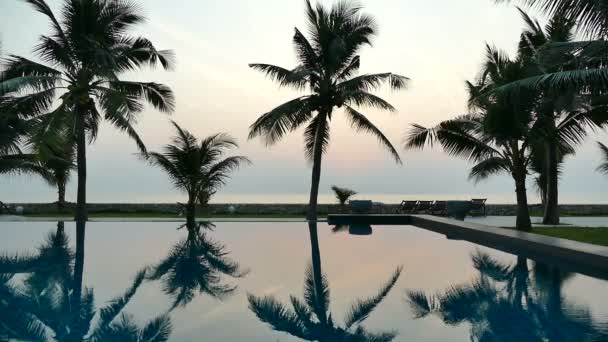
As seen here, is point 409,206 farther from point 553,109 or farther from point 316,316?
point 316,316

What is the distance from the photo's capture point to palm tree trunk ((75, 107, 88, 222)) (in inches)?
545

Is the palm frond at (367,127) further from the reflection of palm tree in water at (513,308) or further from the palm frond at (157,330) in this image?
the palm frond at (157,330)

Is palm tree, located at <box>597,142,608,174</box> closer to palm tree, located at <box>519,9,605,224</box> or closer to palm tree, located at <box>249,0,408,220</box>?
palm tree, located at <box>519,9,605,224</box>

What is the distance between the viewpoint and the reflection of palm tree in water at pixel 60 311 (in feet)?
12.2

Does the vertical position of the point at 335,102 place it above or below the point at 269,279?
above

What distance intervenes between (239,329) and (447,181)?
23100 millimetres

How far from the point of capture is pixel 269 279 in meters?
6.13

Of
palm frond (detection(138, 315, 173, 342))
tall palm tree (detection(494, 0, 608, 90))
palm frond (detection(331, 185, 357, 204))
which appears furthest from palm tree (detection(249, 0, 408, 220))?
palm frond (detection(138, 315, 173, 342))

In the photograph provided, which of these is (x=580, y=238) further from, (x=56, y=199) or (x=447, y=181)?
(x=56, y=199)

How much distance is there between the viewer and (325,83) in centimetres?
1512

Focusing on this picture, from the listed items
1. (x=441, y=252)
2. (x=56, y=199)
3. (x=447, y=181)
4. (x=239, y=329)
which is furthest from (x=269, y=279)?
(x=447, y=181)

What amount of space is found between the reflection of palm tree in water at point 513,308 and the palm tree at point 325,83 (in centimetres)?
891

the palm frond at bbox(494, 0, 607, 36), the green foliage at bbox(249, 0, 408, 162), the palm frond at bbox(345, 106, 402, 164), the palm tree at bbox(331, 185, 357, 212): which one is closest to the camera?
the palm frond at bbox(494, 0, 607, 36)

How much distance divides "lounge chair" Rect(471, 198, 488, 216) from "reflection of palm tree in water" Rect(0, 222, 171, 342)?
1603 centimetres
